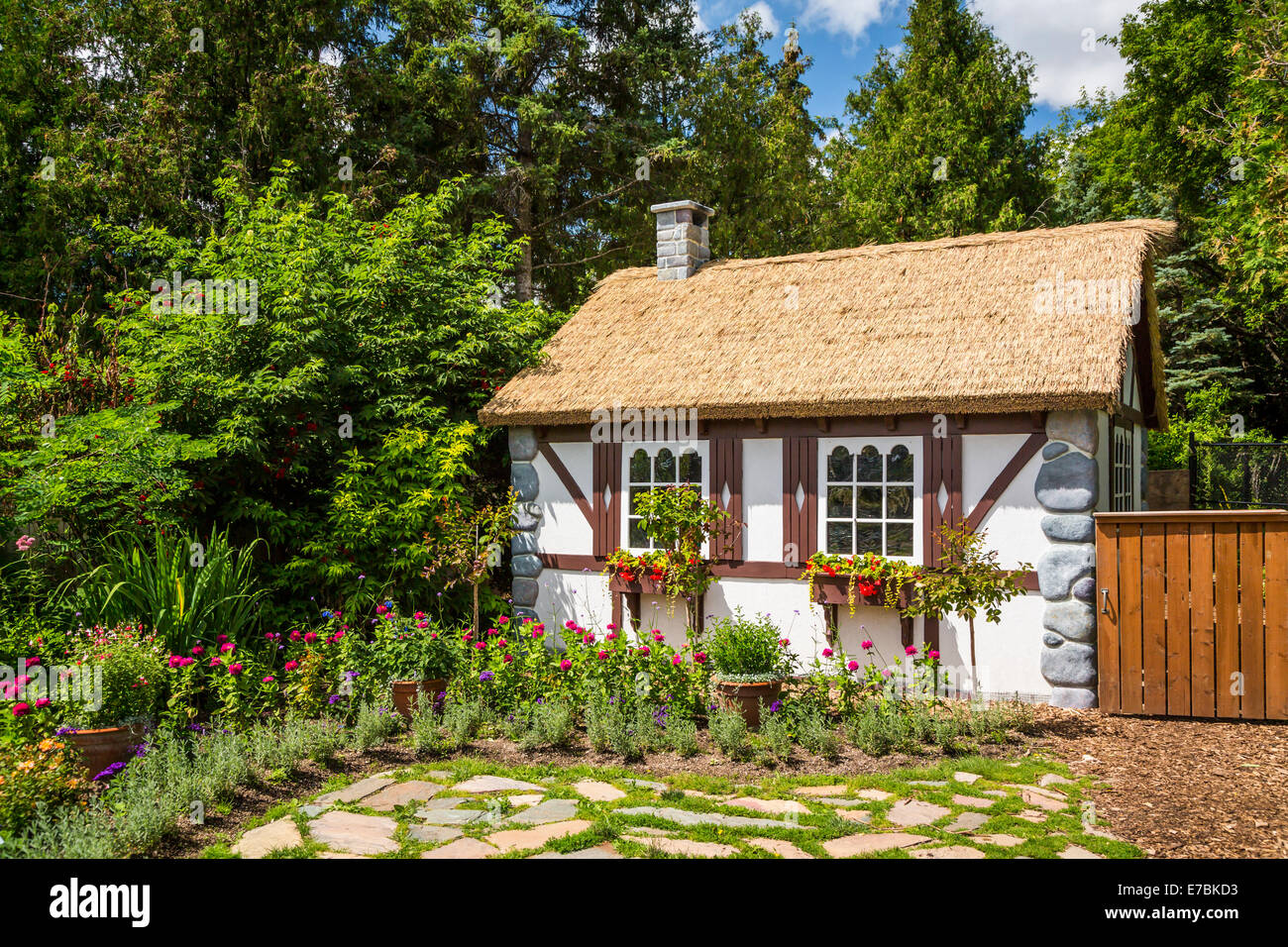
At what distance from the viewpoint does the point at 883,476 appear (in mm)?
8969

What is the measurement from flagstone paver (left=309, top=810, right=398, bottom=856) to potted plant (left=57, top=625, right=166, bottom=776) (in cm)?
143

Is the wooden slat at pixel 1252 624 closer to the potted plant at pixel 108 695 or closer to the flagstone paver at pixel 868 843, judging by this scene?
the flagstone paver at pixel 868 843

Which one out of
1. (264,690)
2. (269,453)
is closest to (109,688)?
(264,690)

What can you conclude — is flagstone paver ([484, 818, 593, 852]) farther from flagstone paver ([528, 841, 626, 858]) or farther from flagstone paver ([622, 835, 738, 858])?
flagstone paver ([622, 835, 738, 858])

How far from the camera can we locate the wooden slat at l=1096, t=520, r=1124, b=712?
24.7 ft

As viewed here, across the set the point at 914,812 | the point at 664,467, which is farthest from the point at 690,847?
the point at 664,467

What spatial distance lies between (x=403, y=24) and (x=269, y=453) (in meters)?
9.93

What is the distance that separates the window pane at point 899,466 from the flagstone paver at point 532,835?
5156 mm

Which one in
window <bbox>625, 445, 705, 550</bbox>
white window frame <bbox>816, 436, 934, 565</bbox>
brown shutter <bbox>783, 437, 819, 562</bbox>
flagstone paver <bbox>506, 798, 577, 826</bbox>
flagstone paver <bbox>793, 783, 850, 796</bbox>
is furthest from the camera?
window <bbox>625, 445, 705, 550</bbox>

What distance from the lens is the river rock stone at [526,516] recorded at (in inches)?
418

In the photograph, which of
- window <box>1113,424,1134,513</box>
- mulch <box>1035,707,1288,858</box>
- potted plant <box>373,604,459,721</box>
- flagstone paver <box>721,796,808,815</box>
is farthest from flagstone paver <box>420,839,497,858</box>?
window <box>1113,424,1134,513</box>

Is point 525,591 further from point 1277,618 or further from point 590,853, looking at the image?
point 1277,618

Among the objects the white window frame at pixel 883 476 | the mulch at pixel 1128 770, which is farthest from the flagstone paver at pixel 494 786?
the white window frame at pixel 883 476
